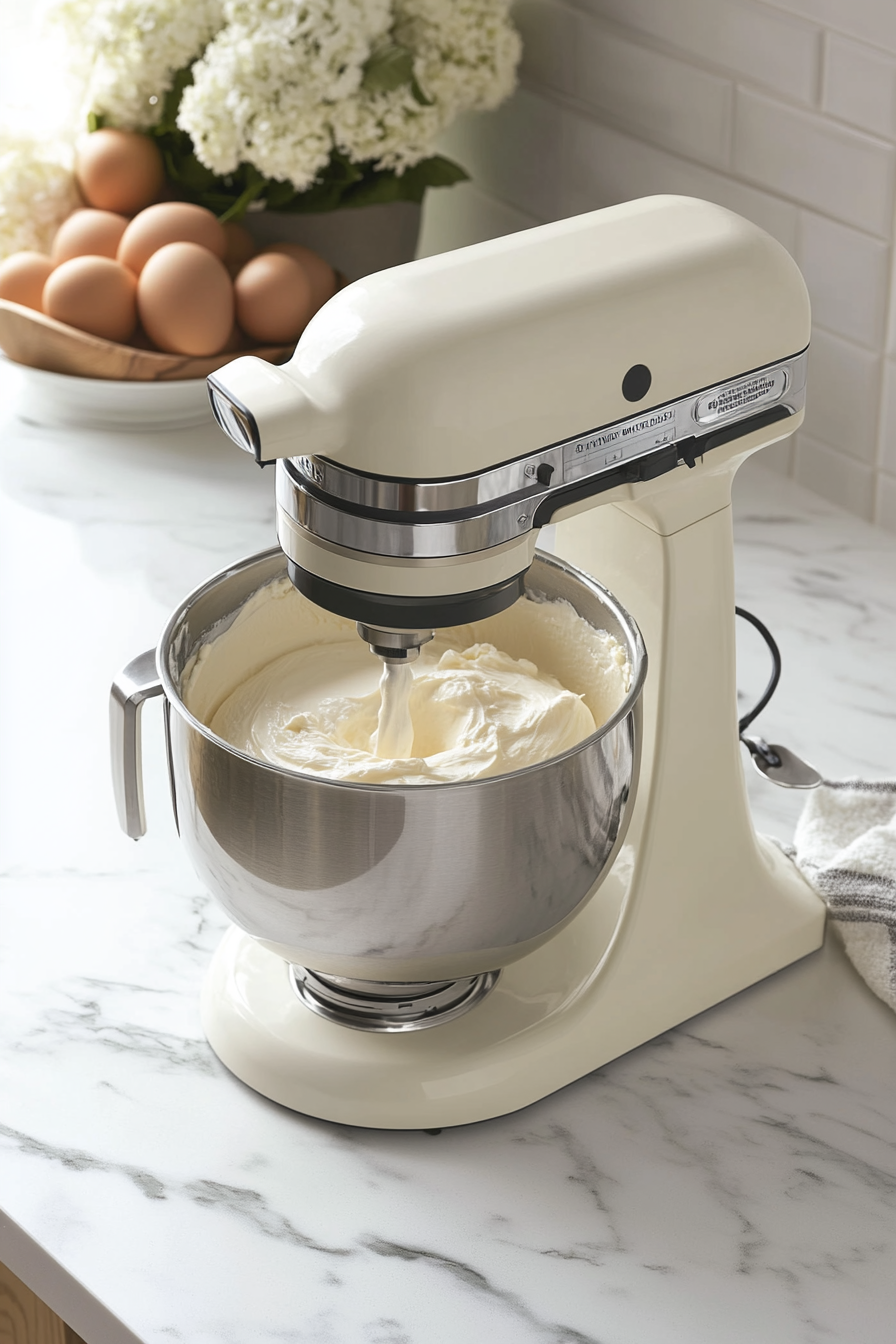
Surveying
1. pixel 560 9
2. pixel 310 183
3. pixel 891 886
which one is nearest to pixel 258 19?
pixel 310 183

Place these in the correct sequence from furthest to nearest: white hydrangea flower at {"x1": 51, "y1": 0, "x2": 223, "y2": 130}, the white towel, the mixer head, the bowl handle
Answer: white hydrangea flower at {"x1": 51, "y1": 0, "x2": 223, "y2": 130}
the white towel
the bowl handle
the mixer head

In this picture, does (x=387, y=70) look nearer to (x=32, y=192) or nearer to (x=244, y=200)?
(x=244, y=200)

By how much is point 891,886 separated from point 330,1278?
1.27ft

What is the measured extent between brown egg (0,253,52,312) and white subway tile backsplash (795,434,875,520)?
0.68m

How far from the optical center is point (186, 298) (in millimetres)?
1336

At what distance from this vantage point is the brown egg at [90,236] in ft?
4.58

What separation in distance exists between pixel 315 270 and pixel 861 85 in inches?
19.5

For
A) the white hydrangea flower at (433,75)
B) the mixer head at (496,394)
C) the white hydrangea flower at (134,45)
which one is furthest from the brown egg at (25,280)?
the mixer head at (496,394)

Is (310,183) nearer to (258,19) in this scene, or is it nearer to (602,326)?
(258,19)

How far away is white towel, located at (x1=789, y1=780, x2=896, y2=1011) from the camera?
88cm

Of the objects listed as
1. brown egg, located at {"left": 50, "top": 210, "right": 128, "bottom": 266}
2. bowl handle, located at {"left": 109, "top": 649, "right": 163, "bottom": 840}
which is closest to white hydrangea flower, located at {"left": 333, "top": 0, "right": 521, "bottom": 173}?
brown egg, located at {"left": 50, "top": 210, "right": 128, "bottom": 266}

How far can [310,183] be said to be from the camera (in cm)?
144

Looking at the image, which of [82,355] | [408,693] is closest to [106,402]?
[82,355]

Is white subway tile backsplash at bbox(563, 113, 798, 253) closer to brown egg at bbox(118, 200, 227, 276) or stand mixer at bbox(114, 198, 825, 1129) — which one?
brown egg at bbox(118, 200, 227, 276)
